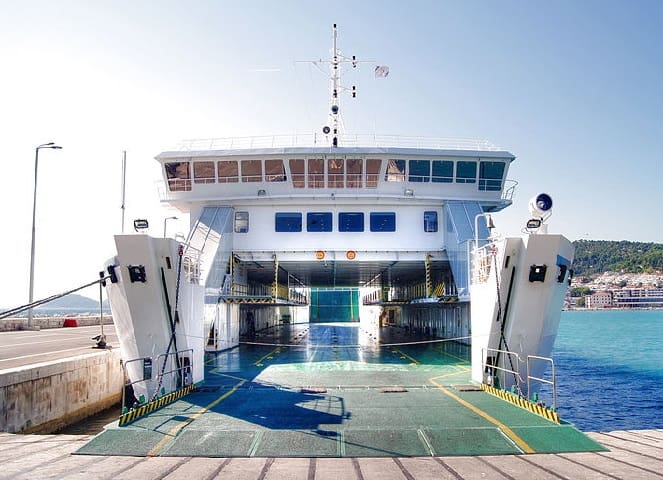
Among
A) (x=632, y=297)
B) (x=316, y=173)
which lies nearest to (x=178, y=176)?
(x=316, y=173)

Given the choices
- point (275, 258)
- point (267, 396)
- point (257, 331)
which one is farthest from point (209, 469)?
point (257, 331)

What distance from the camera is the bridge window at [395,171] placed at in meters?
20.7

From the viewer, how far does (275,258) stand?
2122cm

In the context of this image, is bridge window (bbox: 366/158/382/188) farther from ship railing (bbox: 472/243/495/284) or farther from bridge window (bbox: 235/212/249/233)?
ship railing (bbox: 472/243/495/284)

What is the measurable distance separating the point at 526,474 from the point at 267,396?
6757mm

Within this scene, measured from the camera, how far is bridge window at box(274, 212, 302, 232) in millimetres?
21312

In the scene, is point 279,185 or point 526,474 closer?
point 526,474

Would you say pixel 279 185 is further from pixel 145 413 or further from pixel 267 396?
pixel 145 413

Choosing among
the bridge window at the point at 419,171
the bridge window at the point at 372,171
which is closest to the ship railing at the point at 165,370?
the bridge window at the point at 372,171

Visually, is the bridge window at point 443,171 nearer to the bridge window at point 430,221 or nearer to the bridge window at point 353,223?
the bridge window at point 430,221

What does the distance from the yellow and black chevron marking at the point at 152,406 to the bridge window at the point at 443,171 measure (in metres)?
12.5

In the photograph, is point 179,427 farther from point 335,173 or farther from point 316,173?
point 335,173

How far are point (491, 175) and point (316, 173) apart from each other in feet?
23.1

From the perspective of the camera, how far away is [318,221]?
21.4 metres
